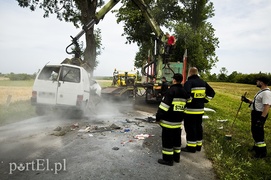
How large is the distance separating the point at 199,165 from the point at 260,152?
6.10 ft

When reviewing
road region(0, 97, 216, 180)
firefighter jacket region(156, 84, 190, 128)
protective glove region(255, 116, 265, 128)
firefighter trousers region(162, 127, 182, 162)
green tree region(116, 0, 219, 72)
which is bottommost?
road region(0, 97, 216, 180)

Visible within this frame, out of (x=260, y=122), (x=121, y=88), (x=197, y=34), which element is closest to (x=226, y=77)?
(x=197, y=34)

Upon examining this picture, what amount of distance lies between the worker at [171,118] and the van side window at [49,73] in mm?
5143

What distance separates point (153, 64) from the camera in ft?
42.7

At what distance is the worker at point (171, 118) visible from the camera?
14.5ft

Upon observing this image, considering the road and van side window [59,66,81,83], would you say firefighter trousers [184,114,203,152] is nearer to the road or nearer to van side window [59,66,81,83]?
the road

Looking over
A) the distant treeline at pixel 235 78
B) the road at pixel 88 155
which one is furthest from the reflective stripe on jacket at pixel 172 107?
the distant treeline at pixel 235 78

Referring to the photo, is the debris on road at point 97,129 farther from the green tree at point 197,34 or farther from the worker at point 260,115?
the green tree at point 197,34

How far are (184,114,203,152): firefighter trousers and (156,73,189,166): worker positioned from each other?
2.69 ft

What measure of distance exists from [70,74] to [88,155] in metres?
4.29

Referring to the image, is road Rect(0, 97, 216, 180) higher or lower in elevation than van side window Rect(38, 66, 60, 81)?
lower

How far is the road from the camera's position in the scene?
3.81 metres

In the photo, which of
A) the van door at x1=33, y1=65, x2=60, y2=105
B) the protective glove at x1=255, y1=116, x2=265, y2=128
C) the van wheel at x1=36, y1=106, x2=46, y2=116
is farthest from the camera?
the van wheel at x1=36, y1=106, x2=46, y2=116

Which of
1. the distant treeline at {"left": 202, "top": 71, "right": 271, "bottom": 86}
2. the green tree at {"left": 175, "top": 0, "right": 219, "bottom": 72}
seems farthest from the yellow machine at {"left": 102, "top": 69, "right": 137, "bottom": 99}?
the distant treeline at {"left": 202, "top": 71, "right": 271, "bottom": 86}
